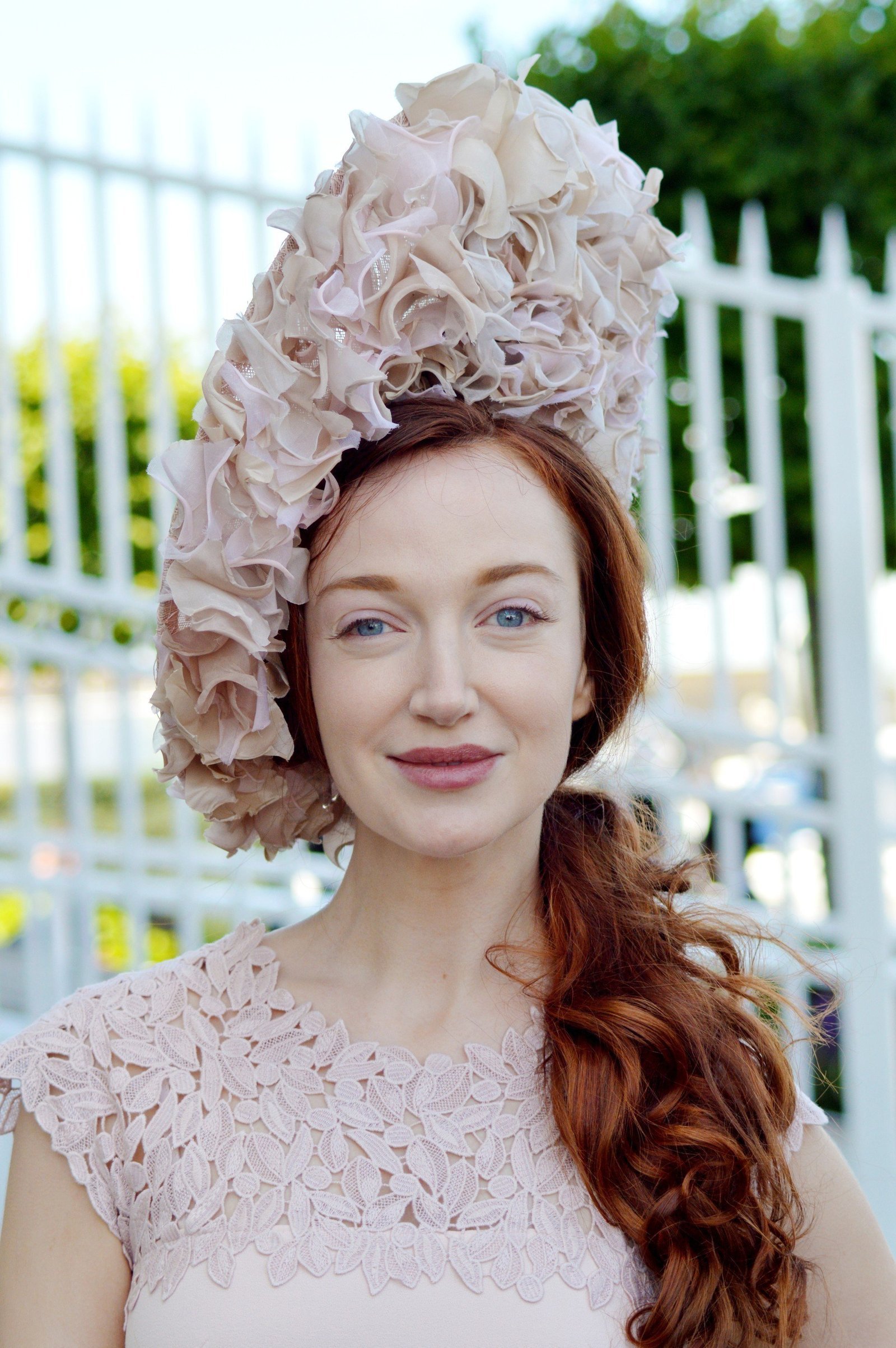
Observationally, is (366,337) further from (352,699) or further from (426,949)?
(426,949)

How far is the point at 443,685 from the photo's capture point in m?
1.41

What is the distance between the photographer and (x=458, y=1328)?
1.35 m

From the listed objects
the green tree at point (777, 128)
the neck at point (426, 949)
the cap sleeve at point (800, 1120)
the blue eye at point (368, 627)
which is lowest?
the cap sleeve at point (800, 1120)

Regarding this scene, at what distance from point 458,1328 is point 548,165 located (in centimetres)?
126

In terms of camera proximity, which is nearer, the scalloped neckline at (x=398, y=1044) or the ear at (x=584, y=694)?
the scalloped neckline at (x=398, y=1044)

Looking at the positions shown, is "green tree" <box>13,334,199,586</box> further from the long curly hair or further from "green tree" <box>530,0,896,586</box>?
the long curly hair

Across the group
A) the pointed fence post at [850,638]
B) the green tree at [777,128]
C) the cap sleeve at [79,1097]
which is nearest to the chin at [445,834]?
the cap sleeve at [79,1097]

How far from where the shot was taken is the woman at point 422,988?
1415mm

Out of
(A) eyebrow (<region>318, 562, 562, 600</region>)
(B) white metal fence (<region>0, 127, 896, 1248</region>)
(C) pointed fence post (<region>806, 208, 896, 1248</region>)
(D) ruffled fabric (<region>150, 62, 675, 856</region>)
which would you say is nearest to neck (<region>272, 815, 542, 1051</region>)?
(D) ruffled fabric (<region>150, 62, 675, 856</region>)

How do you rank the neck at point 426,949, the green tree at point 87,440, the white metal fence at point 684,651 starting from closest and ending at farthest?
the neck at point 426,949
the white metal fence at point 684,651
the green tree at point 87,440

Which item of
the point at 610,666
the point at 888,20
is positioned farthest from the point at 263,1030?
the point at 888,20

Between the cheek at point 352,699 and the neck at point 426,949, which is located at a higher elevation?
the cheek at point 352,699

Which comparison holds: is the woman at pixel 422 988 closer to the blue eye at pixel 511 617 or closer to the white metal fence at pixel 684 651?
the blue eye at pixel 511 617

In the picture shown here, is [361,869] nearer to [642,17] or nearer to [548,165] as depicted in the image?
[548,165]
